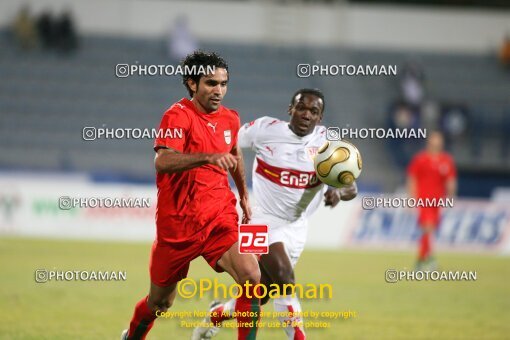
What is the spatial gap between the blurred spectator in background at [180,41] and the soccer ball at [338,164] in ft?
66.2

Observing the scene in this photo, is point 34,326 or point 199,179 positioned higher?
point 199,179

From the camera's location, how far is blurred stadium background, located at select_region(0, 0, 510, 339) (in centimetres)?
1352

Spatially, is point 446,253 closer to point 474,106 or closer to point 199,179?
point 474,106

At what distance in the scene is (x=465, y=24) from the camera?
30.9m

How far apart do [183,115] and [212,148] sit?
351 millimetres

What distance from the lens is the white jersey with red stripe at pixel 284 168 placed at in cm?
785

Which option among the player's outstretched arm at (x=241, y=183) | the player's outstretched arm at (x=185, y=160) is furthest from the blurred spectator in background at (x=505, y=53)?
the player's outstretched arm at (x=185, y=160)

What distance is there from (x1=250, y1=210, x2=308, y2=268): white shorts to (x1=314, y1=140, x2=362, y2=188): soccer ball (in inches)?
30.6

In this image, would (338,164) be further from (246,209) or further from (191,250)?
(191,250)

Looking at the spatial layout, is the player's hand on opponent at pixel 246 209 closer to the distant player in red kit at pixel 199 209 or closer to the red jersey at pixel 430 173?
the distant player in red kit at pixel 199 209

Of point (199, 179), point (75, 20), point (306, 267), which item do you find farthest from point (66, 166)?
point (199, 179)

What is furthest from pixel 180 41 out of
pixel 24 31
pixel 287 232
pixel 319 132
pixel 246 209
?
pixel 246 209

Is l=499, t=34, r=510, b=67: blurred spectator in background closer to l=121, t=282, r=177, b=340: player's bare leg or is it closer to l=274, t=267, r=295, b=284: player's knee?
l=274, t=267, r=295, b=284: player's knee

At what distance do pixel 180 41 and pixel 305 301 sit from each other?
16775 millimetres
